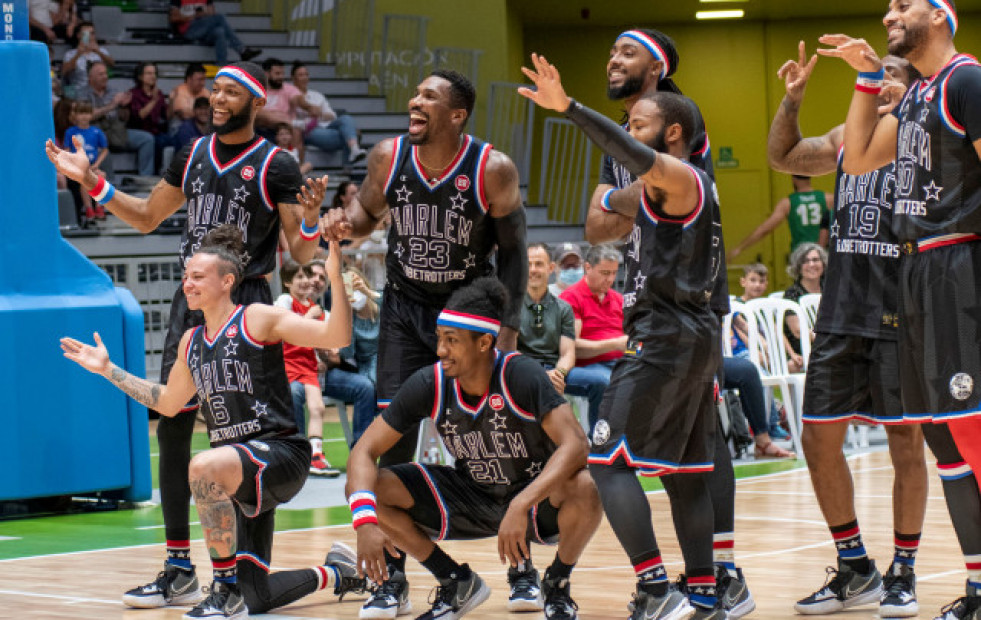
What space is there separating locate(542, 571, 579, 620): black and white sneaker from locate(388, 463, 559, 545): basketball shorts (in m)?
0.22

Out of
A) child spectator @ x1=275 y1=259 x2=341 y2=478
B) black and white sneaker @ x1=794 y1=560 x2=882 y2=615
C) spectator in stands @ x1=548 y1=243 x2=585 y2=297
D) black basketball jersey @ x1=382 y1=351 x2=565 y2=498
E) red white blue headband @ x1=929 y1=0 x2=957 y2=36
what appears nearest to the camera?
red white blue headband @ x1=929 y1=0 x2=957 y2=36

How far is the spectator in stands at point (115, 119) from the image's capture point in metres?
14.8

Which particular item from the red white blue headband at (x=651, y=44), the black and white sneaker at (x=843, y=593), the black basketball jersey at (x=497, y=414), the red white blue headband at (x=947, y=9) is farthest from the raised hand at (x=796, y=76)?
the black and white sneaker at (x=843, y=593)

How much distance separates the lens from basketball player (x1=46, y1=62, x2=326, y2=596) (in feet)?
19.4

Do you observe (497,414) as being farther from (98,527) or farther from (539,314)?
(539,314)

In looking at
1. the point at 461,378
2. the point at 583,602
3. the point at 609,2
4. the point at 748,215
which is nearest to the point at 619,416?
the point at 461,378

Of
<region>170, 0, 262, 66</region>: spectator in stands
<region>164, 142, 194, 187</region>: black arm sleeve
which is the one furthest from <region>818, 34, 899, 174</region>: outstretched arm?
<region>170, 0, 262, 66</region>: spectator in stands

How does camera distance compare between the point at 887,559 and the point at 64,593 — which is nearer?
the point at 64,593

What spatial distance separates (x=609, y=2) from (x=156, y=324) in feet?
31.6

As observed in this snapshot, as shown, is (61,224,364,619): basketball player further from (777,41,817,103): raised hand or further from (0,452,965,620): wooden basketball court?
(777,41,817,103): raised hand

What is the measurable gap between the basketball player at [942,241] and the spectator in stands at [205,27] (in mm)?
12758

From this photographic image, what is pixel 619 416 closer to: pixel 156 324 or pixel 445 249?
pixel 445 249

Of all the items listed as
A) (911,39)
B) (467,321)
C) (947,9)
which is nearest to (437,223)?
(467,321)

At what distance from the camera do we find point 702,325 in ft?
15.8
